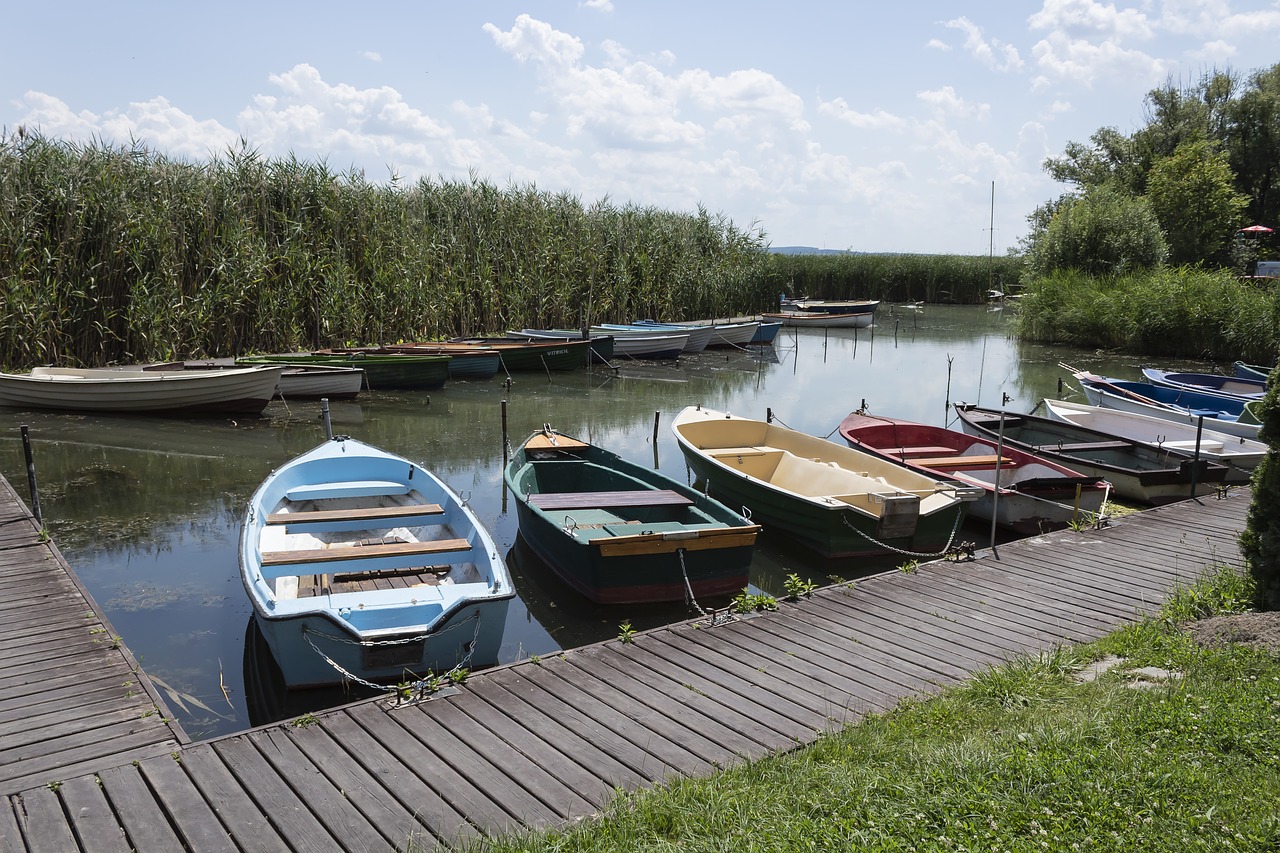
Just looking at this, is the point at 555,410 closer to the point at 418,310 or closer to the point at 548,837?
the point at 418,310

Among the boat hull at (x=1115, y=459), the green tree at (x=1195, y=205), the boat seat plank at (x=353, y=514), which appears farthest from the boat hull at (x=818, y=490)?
the green tree at (x=1195, y=205)

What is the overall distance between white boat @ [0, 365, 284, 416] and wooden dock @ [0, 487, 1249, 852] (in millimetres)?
8993

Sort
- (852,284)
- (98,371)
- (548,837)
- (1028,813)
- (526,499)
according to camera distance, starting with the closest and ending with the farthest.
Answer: (1028,813) < (548,837) < (526,499) < (98,371) < (852,284)

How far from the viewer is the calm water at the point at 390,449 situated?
7.57 meters

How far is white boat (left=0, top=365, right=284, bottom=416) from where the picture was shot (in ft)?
51.6

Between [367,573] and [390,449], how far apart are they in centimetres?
749

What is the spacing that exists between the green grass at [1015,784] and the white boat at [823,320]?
32314 mm

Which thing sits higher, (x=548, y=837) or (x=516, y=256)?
(x=516, y=256)

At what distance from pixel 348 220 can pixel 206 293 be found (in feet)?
14.4

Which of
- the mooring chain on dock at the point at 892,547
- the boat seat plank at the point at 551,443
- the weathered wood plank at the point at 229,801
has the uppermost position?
the boat seat plank at the point at 551,443

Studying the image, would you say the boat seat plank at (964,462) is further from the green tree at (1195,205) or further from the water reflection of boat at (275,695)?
the green tree at (1195,205)

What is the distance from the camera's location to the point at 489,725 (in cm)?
493

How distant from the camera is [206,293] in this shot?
1945 centimetres

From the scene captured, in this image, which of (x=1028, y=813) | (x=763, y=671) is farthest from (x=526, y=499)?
(x=1028, y=813)
